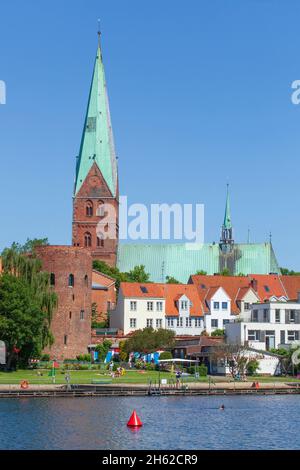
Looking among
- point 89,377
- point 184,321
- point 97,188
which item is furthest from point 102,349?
point 97,188

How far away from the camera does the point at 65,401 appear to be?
2648 inches

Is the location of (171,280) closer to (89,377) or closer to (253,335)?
(253,335)

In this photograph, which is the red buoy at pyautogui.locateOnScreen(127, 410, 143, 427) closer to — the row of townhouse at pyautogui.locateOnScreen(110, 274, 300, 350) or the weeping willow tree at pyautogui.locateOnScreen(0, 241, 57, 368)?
the weeping willow tree at pyautogui.locateOnScreen(0, 241, 57, 368)

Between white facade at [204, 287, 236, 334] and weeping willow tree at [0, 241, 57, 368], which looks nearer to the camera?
weeping willow tree at [0, 241, 57, 368]

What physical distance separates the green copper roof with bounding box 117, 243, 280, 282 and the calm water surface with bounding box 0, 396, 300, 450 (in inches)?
3294

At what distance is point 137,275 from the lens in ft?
474

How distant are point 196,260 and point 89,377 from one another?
74027 millimetres

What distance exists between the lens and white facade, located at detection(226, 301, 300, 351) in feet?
340

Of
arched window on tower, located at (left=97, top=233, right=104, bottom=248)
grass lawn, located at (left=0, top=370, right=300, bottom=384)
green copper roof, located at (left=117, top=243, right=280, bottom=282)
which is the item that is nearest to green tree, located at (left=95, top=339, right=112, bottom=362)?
grass lawn, located at (left=0, top=370, right=300, bottom=384)

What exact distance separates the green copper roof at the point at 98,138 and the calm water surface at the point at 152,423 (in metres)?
90.7

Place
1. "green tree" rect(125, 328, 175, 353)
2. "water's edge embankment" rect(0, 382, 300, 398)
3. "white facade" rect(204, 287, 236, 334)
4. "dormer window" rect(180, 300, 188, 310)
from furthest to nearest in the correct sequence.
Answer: "white facade" rect(204, 287, 236, 334) → "dormer window" rect(180, 300, 188, 310) → "green tree" rect(125, 328, 175, 353) → "water's edge embankment" rect(0, 382, 300, 398)
